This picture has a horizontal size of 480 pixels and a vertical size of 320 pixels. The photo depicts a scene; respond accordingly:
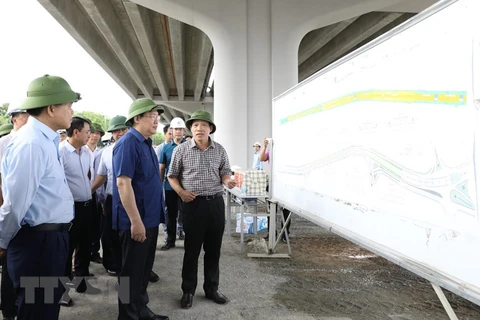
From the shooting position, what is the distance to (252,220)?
6410mm

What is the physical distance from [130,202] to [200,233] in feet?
3.02

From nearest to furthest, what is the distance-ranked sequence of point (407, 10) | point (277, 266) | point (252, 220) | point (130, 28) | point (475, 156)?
point (475, 156) < point (277, 266) < point (252, 220) < point (407, 10) < point (130, 28)

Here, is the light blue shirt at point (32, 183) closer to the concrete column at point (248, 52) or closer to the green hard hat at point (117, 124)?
the green hard hat at point (117, 124)

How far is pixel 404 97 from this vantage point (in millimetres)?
1968

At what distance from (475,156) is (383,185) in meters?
0.73

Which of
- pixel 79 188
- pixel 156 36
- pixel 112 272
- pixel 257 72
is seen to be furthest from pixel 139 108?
pixel 156 36

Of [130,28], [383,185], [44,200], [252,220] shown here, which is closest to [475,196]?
[383,185]

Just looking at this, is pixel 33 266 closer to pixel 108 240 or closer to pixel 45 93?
pixel 45 93

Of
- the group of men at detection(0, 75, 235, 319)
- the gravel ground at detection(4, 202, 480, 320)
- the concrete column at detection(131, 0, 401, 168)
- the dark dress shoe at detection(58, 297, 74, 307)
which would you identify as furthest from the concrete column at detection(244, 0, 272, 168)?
the dark dress shoe at detection(58, 297, 74, 307)

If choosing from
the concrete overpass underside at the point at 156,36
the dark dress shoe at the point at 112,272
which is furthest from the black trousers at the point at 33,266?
the concrete overpass underside at the point at 156,36

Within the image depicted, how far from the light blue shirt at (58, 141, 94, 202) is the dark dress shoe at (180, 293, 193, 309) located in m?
1.40

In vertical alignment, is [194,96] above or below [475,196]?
above

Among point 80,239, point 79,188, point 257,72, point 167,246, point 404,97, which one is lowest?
point 167,246

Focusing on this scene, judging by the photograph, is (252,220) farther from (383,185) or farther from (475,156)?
(475,156)
